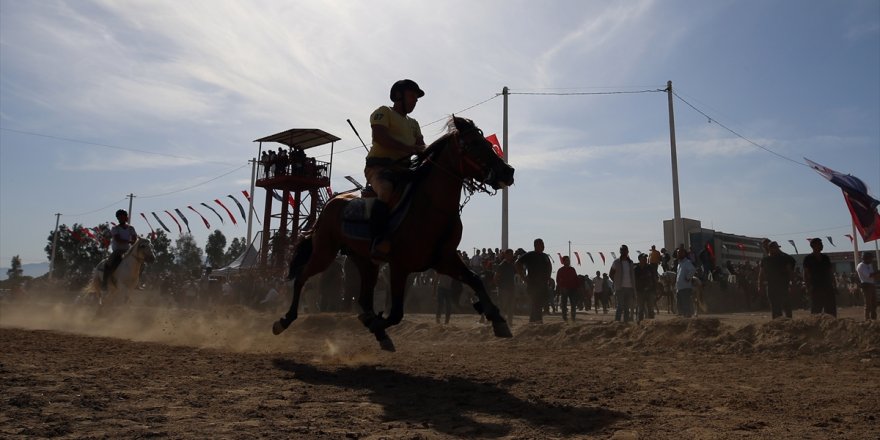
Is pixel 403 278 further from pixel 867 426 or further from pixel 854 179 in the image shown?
pixel 854 179

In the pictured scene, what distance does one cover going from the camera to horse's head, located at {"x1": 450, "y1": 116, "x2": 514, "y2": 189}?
6473 millimetres

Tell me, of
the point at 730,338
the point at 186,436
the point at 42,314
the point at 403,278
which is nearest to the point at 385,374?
the point at 403,278

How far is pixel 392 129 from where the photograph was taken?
300 inches

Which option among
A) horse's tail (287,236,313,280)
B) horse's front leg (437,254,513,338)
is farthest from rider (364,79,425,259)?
horse's tail (287,236,313,280)

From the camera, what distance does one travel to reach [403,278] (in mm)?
6926

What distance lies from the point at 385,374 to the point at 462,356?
2313mm

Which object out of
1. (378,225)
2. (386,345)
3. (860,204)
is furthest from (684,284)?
(860,204)

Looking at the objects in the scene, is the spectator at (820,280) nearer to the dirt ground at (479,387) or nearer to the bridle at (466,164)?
the dirt ground at (479,387)

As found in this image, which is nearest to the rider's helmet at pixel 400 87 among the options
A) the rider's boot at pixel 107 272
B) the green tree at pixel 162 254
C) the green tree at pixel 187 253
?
the rider's boot at pixel 107 272

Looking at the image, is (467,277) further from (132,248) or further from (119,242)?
(119,242)

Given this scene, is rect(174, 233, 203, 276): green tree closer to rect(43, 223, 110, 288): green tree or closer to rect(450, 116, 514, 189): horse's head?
rect(43, 223, 110, 288): green tree

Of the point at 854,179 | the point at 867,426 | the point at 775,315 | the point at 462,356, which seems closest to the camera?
the point at 867,426

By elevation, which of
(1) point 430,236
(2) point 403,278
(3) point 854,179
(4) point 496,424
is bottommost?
(4) point 496,424

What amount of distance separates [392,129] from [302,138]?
27.1 metres
